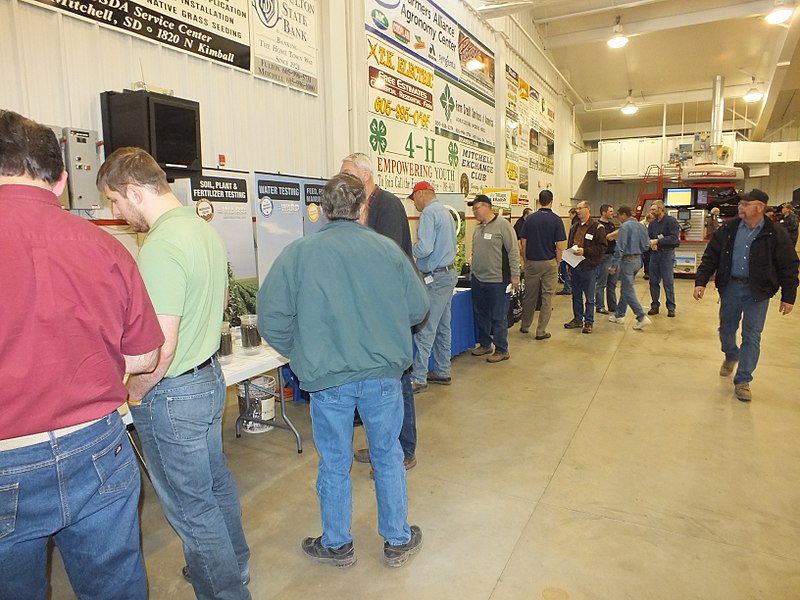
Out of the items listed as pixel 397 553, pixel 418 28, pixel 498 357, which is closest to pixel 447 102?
pixel 418 28

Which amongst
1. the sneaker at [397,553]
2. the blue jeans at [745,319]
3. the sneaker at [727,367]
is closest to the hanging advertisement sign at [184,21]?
the sneaker at [397,553]

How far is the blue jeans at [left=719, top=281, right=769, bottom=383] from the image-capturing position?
409 centimetres

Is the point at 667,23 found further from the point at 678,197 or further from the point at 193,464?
the point at 193,464

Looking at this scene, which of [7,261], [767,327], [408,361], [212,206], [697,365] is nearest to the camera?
[7,261]

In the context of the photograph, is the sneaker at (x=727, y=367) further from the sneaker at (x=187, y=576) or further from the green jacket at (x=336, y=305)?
the sneaker at (x=187, y=576)

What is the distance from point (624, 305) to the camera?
7.19m

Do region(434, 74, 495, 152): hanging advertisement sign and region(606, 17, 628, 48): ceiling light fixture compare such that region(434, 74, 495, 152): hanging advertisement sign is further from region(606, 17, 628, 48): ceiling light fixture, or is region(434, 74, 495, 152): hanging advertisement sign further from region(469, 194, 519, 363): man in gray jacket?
region(606, 17, 628, 48): ceiling light fixture

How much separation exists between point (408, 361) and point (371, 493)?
1.12m

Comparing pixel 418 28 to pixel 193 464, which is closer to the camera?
pixel 193 464

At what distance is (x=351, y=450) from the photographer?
2.12 metres

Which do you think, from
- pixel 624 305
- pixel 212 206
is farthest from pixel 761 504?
pixel 624 305

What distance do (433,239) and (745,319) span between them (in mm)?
2529

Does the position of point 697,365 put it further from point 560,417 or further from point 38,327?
point 38,327

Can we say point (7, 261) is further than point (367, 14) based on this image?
No
